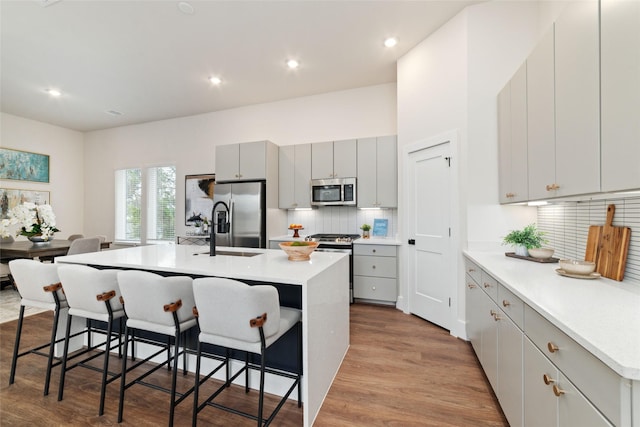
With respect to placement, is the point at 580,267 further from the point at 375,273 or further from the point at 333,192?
the point at 333,192

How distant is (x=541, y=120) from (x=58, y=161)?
337 inches

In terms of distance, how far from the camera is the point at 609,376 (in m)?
0.75

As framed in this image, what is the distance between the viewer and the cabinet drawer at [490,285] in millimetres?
1737

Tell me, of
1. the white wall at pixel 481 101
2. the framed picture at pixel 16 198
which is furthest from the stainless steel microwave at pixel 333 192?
the framed picture at pixel 16 198

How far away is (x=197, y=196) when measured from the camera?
5363 mm

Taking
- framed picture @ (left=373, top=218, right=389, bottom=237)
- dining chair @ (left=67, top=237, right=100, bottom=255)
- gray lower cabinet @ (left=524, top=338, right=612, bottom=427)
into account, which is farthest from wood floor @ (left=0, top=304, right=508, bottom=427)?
framed picture @ (left=373, top=218, right=389, bottom=237)

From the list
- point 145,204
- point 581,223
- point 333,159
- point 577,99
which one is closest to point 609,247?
point 581,223

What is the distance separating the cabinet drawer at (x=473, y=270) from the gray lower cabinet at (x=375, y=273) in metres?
1.09

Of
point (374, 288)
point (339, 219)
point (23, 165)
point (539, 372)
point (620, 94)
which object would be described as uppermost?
point (23, 165)

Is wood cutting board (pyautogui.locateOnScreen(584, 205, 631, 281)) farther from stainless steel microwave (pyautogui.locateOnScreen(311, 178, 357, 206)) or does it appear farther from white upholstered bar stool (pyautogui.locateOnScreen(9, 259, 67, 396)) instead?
white upholstered bar stool (pyautogui.locateOnScreen(9, 259, 67, 396))

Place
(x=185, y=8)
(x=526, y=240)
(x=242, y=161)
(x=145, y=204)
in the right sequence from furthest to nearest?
(x=145, y=204) → (x=242, y=161) → (x=185, y=8) → (x=526, y=240)

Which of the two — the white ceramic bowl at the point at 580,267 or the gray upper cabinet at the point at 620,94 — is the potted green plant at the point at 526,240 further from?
the gray upper cabinet at the point at 620,94

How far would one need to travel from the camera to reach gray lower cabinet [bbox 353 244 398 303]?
359 cm

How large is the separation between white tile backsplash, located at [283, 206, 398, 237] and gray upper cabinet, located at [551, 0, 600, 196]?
2.50 metres
